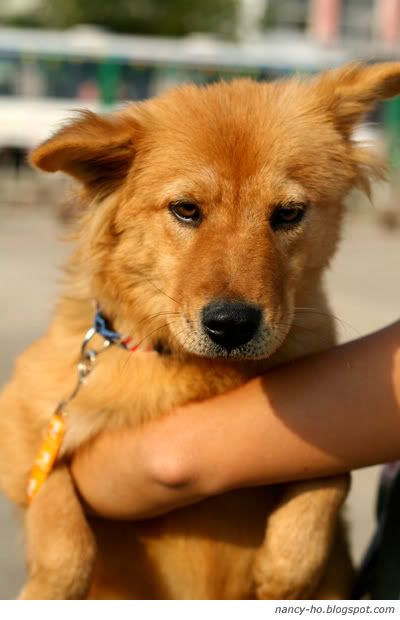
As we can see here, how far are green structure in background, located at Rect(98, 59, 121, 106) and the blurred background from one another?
28 millimetres

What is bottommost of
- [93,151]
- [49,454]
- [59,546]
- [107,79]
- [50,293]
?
[107,79]

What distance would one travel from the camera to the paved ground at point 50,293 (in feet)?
12.8

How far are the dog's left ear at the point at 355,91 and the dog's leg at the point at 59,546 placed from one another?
4.50ft

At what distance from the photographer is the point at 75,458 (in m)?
2.53

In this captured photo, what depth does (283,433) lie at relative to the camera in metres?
2.22

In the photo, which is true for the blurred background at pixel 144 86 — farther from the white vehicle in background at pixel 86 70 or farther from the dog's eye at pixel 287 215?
the dog's eye at pixel 287 215

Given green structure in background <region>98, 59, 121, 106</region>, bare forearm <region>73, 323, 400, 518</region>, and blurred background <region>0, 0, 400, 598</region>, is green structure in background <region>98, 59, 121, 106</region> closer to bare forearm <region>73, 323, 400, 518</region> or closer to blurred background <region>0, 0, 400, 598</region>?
blurred background <region>0, 0, 400, 598</region>

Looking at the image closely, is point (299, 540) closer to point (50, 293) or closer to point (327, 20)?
point (50, 293)

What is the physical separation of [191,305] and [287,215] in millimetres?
425

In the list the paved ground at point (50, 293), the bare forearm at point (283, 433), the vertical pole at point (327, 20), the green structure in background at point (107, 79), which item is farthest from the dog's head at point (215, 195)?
the vertical pole at point (327, 20)

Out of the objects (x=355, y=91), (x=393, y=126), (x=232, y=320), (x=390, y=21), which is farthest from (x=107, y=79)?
(x=232, y=320)

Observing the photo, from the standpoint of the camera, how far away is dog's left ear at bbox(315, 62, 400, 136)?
8.86 ft

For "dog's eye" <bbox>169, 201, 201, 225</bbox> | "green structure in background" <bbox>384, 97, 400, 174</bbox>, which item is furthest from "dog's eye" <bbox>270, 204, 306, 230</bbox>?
"green structure in background" <bbox>384, 97, 400, 174</bbox>

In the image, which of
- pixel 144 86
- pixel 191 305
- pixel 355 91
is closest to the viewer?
pixel 191 305
